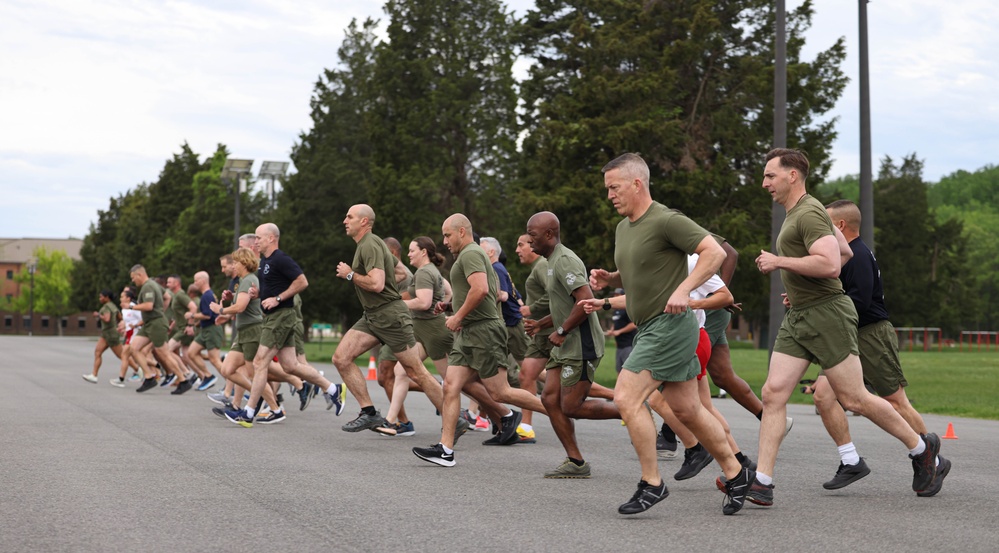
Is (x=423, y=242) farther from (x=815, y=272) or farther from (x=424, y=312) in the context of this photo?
(x=815, y=272)

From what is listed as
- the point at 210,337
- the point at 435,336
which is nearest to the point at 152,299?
the point at 210,337

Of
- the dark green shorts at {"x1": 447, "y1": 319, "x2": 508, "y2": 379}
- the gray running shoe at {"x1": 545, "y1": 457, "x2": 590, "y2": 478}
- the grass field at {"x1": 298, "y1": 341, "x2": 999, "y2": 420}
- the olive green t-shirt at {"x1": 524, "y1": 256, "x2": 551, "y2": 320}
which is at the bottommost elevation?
the grass field at {"x1": 298, "y1": 341, "x2": 999, "y2": 420}

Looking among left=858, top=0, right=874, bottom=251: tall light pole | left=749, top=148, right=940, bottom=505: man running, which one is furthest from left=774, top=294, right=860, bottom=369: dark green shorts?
left=858, top=0, right=874, bottom=251: tall light pole

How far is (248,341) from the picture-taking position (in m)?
13.4

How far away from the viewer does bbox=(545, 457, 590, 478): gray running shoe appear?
8.63 metres

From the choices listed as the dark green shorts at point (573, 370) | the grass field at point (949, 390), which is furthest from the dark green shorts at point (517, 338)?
the grass field at point (949, 390)

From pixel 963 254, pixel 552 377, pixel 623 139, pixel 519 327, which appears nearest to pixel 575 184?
pixel 623 139

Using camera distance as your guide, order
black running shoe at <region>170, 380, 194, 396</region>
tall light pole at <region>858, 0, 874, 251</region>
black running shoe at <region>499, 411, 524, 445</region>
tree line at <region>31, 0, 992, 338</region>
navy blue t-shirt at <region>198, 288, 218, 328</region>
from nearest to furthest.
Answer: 1. black running shoe at <region>499, 411, 524, 445</region>
2. tall light pole at <region>858, 0, 874, 251</region>
3. navy blue t-shirt at <region>198, 288, 218, 328</region>
4. black running shoe at <region>170, 380, 194, 396</region>
5. tree line at <region>31, 0, 992, 338</region>

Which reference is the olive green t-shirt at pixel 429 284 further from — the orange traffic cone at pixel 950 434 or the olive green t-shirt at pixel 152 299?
the olive green t-shirt at pixel 152 299

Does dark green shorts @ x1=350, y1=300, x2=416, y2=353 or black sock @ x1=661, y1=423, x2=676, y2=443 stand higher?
dark green shorts @ x1=350, y1=300, x2=416, y2=353

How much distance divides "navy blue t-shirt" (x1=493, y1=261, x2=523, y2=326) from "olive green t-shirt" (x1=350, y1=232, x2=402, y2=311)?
986 millimetres

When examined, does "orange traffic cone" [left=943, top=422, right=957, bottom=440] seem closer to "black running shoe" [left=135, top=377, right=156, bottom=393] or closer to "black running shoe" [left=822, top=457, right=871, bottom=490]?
"black running shoe" [left=822, top=457, right=871, bottom=490]

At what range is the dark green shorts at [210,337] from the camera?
17.7 metres

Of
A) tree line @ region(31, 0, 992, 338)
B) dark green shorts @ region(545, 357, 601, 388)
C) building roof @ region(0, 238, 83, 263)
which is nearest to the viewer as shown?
dark green shorts @ region(545, 357, 601, 388)
